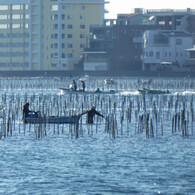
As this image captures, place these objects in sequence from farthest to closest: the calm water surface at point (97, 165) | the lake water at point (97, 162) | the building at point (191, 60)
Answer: the building at point (191, 60) < the lake water at point (97, 162) < the calm water surface at point (97, 165)

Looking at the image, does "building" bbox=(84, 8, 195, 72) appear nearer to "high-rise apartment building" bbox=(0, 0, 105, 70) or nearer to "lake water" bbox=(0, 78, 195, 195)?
"high-rise apartment building" bbox=(0, 0, 105, 70)

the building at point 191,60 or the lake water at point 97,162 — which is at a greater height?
the building at point 191,60

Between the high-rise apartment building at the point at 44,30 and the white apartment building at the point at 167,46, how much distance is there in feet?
113

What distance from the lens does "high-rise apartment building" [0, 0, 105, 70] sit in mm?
190250

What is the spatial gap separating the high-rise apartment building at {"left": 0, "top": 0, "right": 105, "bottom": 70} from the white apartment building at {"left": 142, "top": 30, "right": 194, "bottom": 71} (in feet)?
113

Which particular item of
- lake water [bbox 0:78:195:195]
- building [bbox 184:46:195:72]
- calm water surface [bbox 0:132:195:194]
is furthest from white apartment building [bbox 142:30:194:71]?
calm water surface [bbox 0:132:195:194]

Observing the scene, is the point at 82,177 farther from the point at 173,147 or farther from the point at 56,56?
the point at 56,56

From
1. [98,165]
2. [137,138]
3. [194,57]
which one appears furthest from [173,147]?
[194,57]

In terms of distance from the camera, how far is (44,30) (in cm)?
19525

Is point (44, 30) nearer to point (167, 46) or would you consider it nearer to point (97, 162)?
point (167, 46)

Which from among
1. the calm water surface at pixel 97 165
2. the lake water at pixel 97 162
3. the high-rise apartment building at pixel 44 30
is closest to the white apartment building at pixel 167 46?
the high-rise apartment building at pixel 44 30

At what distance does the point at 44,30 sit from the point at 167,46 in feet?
176

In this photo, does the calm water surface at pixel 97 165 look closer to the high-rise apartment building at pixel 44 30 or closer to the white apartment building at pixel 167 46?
the white apartment building at pixel 167 46

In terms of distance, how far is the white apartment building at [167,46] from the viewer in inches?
5994
